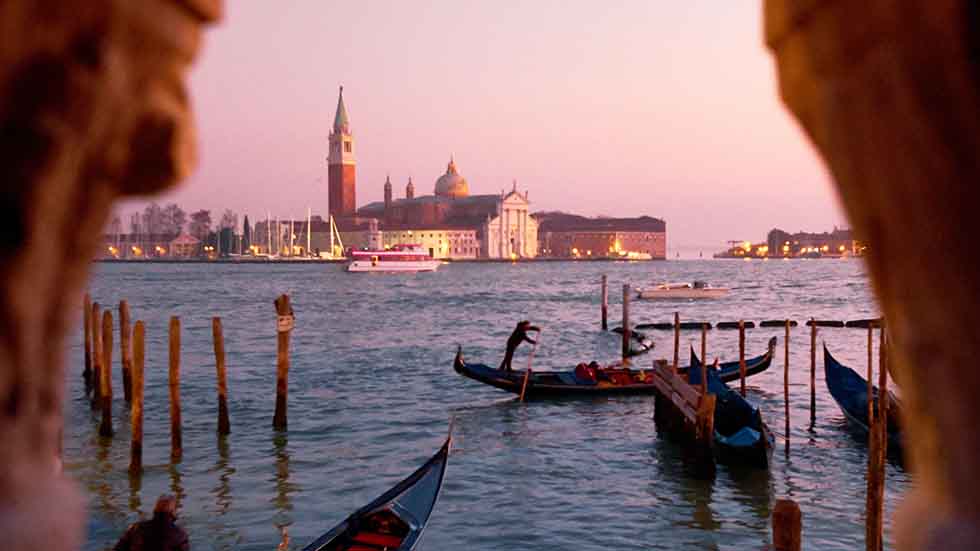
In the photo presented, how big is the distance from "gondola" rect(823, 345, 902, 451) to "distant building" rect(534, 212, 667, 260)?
263 feet

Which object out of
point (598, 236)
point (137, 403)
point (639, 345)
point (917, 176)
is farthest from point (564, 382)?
point (598, 236)

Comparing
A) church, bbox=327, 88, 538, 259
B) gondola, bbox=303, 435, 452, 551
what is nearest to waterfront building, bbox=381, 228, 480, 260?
church, bbox=327, 88, 538, 259

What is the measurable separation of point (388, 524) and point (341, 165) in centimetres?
7912

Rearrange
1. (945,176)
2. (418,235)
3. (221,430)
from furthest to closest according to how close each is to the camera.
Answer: (418,235)
(221,430)
(945,176)

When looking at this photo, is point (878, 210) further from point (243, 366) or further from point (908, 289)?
point (243, 366)

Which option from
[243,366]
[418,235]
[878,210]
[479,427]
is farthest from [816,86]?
[418,235]

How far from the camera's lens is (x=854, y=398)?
8680 millimetres

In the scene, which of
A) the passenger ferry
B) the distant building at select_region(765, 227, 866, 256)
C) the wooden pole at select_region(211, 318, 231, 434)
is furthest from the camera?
the distant building at select_region(765, 227, 866, 256)

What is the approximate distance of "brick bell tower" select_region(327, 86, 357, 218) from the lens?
82.4 m

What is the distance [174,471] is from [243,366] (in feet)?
26.0

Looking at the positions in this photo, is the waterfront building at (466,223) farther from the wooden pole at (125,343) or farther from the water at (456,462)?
the wooden pole at (125,343)

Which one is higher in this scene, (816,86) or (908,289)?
(816,86)

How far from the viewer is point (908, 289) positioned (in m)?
0.63

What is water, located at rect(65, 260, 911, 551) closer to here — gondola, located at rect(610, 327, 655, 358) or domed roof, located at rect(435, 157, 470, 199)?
gondola, located at rect(610, 327, 655, 358)
